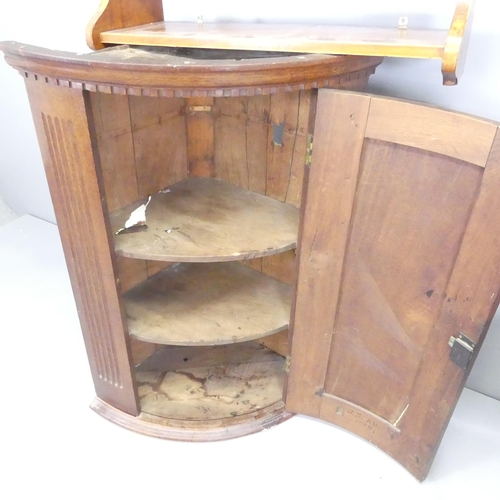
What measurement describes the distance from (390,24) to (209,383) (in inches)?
46.4

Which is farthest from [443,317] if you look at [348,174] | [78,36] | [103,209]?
[78,36]

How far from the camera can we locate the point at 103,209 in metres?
1.11

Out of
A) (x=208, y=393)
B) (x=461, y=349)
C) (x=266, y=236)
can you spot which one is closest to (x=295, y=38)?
(x=266, y=236)

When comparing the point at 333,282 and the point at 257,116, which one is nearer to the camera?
the point at 333,282

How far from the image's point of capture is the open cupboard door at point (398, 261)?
3.04 feet

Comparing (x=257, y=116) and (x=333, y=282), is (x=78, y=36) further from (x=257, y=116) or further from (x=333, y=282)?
(x=333, y=282)

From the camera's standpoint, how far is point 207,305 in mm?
1457

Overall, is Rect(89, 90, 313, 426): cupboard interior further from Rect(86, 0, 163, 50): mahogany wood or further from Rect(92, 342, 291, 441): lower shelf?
Rect(86, 0, 163, 50): mahogany wood

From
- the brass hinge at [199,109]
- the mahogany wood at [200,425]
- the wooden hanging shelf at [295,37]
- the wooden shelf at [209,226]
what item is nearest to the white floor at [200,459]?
the mahogany wood at [200,425]

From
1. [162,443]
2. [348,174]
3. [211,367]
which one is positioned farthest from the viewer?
[211,367]

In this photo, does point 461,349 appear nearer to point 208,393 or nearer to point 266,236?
point 266,236

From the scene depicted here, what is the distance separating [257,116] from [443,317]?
0.70 metres

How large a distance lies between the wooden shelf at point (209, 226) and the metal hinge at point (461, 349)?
43cm

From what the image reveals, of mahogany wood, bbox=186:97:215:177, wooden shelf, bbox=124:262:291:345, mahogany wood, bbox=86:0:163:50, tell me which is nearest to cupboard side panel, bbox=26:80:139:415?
wooden shelf, bbox=124:262:291:345
